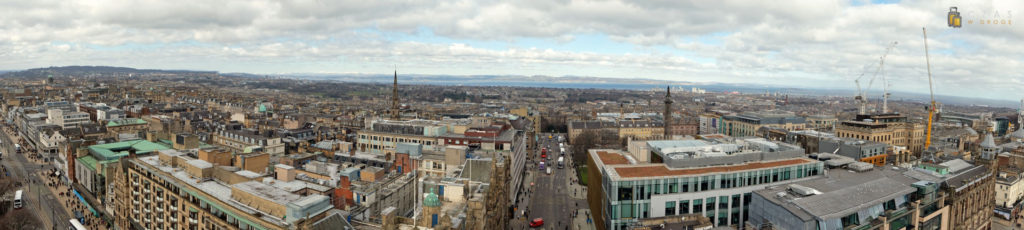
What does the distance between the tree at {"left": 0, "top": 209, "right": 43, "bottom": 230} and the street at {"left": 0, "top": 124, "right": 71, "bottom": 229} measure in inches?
38.4

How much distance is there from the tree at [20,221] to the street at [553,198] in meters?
60.4

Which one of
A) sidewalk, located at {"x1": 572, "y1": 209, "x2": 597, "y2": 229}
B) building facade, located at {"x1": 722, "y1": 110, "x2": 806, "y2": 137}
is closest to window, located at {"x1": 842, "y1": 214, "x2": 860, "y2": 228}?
sidewalk, located at {"x1": 572, "y1": 209, "x2": 597, "y2": 229}

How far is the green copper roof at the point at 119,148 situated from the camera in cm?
7731

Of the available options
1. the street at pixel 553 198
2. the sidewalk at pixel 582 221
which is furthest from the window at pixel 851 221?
the street at pixel 553 198

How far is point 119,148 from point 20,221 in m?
18.6

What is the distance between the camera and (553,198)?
91312 millimetres

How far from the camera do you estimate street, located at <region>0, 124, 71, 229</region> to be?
71875 millimetres

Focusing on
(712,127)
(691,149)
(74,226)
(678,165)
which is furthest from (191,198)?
(712,127)

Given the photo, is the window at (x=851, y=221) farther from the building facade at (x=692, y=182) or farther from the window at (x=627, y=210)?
the window at (x=627, y=210)

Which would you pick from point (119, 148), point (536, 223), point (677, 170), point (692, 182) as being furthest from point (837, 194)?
point (119, 148)

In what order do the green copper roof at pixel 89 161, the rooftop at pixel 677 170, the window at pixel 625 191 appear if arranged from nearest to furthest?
1. the window at pixel 625 191
2. the rooftop at pixel 677 170
3. the green copper roof at pixel 89 161

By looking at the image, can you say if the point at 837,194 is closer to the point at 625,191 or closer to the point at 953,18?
the point at 625,191

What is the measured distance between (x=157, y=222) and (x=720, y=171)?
60.1 metres

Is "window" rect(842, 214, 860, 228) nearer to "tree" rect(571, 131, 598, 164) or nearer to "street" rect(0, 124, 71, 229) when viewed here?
"tree" rect(571, 131, 598, 164)
